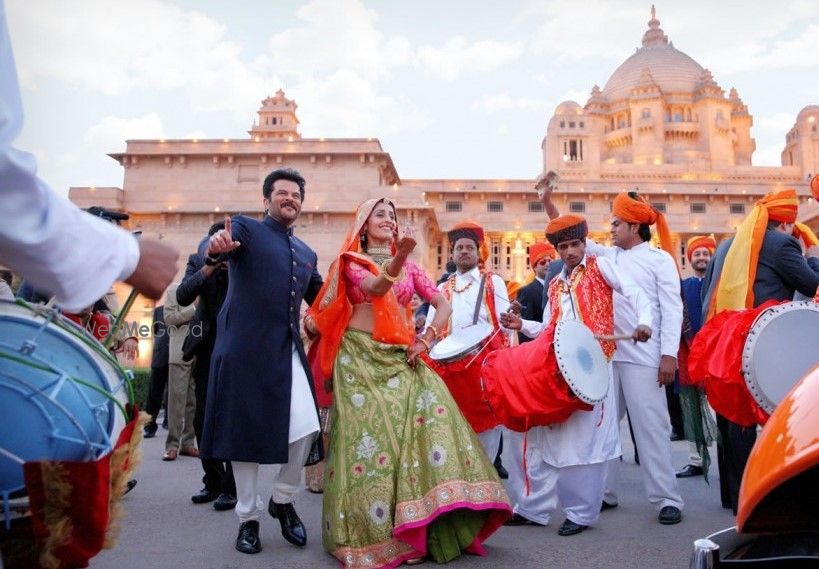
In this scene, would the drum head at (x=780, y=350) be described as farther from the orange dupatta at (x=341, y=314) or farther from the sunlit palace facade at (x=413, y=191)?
the sunlit palace facade at (x=413, y=191)

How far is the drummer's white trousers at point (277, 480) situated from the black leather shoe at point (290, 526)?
47 mm

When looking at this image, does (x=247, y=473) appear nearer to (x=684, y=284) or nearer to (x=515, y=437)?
(x=515, y=437)

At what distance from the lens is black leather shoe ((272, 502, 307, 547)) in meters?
3.93

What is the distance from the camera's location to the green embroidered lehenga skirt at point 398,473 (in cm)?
349

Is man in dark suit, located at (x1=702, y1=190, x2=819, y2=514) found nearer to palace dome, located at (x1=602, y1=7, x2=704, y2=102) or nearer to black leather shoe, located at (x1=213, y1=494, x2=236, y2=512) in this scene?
black leather shoe, located at (x1=213, y1=494, x2=236, y2=512)

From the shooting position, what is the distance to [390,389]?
378cm

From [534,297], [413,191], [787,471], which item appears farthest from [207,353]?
[413,191]

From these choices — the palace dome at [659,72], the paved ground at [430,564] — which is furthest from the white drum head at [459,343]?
the palace dome at [659,72]

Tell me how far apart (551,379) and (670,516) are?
1231 mm

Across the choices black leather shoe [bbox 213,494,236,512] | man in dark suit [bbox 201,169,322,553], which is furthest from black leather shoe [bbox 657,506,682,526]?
black leather shoe [bbox 213,494,236,512]

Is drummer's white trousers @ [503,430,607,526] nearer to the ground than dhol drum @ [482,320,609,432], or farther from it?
nearer to the ground

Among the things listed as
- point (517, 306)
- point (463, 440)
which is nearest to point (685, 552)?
point (463, 440)

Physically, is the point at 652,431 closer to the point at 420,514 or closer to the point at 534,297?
the point at 420,514

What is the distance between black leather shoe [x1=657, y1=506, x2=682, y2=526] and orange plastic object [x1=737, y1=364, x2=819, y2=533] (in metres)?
3.08
